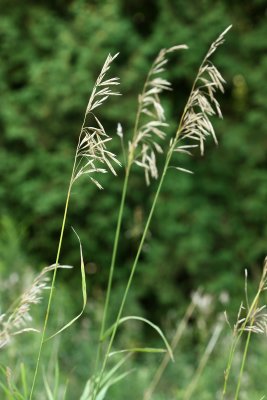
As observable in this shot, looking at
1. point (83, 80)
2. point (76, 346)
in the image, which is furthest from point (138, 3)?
point (76, 346)

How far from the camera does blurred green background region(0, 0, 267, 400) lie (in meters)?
5.12

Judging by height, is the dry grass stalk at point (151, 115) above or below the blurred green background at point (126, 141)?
above

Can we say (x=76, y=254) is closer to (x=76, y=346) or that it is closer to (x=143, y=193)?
(x=143, y=193)

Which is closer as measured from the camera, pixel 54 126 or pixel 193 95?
pixel 193 95

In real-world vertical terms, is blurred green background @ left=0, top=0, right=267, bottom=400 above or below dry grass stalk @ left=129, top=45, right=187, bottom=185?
below

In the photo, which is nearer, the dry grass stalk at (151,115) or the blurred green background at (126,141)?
the dry grass stalk at (151,115)

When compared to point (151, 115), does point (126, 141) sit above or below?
below

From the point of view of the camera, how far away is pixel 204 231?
5309 millimetres

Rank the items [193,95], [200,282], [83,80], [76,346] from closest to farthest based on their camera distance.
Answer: [193,95]
[76,346]
[83,80]
[200,282]

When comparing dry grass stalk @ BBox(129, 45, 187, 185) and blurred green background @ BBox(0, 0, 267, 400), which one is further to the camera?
blurred green background @ BBox(0, 0, 267, 400)

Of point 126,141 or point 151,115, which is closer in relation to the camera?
point 151,115

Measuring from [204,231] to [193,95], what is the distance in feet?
12.8

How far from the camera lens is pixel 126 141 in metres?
5.23

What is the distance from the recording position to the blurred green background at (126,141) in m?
5.12
